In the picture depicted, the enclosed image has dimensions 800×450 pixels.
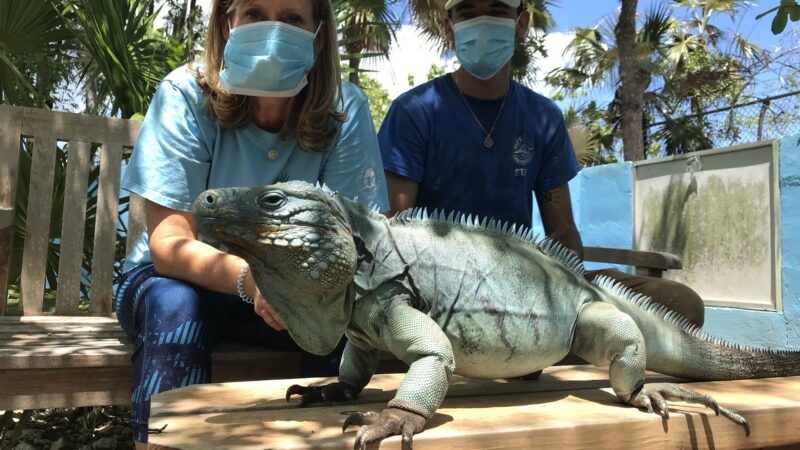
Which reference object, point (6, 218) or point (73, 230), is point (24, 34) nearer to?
point (73, 230)

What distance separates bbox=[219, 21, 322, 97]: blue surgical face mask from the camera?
2.63 meters

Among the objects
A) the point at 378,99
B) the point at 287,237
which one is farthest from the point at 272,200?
the point at 378,99

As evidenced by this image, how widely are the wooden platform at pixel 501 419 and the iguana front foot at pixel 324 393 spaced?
39 mm

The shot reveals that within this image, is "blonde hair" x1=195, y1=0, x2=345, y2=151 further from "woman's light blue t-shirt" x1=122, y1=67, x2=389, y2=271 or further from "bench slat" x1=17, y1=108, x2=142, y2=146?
"bench slat" x1=17, y1=108, x2=142, y2=146

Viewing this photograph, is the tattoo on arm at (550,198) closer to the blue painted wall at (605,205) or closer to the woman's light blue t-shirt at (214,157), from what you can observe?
the woman's light blue t-shirt at (214,157)

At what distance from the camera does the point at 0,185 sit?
3.54m

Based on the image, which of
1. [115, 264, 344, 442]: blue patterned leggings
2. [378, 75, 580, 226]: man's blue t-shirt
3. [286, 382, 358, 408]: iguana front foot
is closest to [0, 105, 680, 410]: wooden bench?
[115, 264, 344, 442]: blue patterned leggings

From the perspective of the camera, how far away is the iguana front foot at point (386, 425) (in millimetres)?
1416

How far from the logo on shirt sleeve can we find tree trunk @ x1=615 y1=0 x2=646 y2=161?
33.9ft

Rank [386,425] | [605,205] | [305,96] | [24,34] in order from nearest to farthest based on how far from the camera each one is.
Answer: [386,425]
[305,96]
[24,34]
[605,205]

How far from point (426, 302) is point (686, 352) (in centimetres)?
95

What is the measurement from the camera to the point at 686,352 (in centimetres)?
211

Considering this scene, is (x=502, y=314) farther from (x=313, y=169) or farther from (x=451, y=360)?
(x=313, y=169)

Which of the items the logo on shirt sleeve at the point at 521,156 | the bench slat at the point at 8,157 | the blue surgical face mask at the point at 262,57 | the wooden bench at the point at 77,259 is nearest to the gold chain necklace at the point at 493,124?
the logo on shirt sleeve at the point at 521,156
